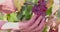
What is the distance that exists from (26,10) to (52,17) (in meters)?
0.17

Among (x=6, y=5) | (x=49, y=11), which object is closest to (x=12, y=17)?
(x=6, y=5)

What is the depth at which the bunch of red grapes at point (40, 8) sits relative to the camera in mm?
903

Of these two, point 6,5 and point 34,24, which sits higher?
point 6,5

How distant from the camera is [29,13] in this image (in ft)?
2.95

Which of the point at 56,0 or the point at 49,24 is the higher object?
the point at 56,0

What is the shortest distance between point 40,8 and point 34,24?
0.35ft

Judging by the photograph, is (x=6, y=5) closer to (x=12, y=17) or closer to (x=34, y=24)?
(x=12, y=17)

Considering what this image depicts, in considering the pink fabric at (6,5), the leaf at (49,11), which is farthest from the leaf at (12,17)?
Answer: the leaf at (49,11)

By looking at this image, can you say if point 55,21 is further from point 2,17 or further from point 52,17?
point 2,17

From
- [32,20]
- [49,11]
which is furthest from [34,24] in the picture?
[49,11]

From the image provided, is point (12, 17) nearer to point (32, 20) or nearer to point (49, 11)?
point (32, 20)

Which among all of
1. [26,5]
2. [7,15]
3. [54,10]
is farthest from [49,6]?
[7,15]

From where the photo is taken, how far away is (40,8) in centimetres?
91

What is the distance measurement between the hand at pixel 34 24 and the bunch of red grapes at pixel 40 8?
0.09 feet
